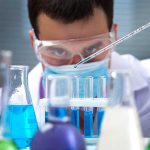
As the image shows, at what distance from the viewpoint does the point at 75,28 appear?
129 cm

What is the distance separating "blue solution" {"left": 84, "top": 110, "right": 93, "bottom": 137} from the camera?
0.90 m

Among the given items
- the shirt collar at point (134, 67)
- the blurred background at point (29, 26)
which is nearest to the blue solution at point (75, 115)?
the shirt collar at point (134, 67)

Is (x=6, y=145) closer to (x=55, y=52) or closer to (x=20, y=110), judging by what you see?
(x=20, y=110)

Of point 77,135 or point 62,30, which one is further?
point 62,30

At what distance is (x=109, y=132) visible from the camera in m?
0.54

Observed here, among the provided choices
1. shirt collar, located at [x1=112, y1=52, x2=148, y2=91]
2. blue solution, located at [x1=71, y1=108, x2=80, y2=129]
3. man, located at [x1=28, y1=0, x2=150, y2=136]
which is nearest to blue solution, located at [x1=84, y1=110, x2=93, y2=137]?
blue solution, located at [x1=71, y1=108, x2=80, y2=129]

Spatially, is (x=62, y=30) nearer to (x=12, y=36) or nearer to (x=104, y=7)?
(x=104, y=7)

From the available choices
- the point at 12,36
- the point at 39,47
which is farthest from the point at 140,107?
the point at 12,36

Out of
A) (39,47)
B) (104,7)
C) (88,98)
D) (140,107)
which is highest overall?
(104,7)

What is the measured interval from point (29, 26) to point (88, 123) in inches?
66.0

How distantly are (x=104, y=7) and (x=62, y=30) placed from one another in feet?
0.74

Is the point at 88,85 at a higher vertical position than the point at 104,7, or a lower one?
lower

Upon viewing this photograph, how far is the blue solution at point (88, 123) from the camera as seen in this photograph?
90cm

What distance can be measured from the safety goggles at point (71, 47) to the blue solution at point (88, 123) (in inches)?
12.5
